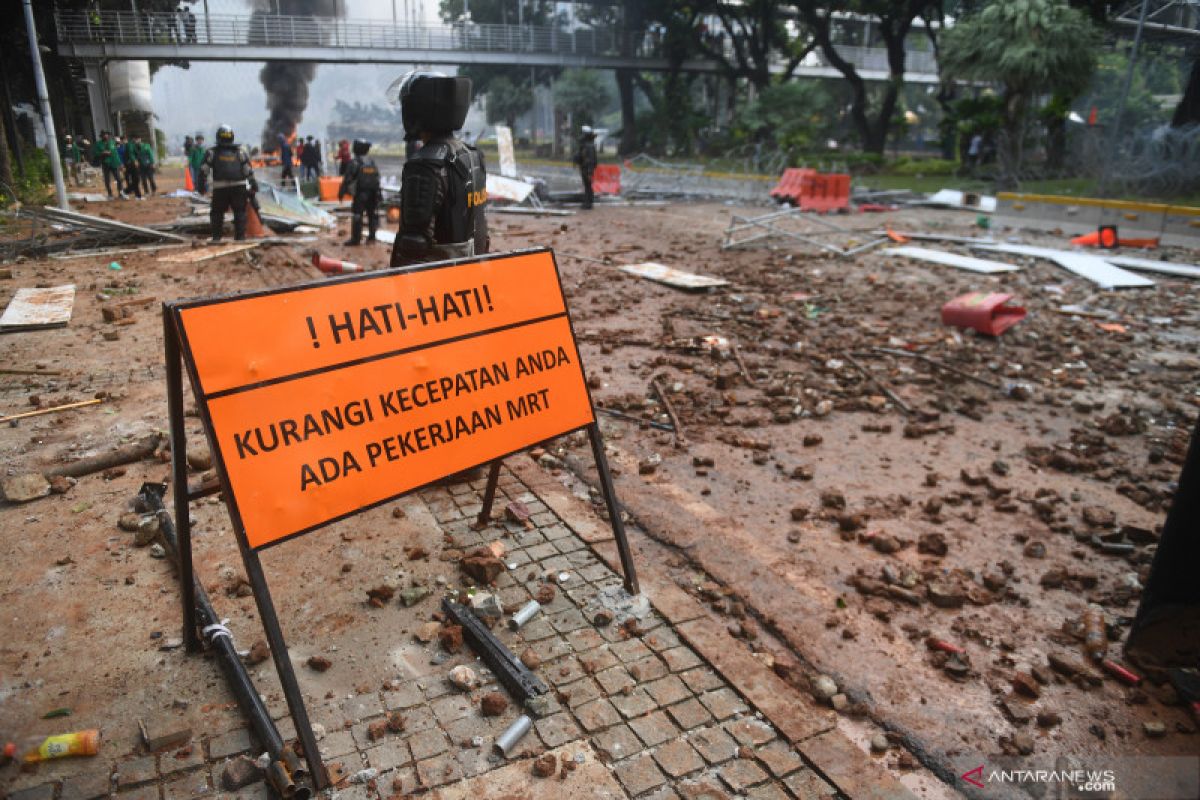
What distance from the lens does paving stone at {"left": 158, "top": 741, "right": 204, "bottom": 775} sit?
271cm

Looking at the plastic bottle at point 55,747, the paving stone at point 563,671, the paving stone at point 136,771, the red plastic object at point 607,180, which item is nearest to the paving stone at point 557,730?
the paving stone at point 563,671

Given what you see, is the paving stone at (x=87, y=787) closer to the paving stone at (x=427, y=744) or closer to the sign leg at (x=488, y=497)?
the paving stone at (x=427, y=744)

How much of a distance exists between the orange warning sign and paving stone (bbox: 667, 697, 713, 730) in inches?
50.9

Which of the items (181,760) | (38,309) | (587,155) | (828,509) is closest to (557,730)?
(181,760)

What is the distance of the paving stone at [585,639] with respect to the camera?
3434mm

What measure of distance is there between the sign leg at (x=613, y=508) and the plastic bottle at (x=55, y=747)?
2.22 metres

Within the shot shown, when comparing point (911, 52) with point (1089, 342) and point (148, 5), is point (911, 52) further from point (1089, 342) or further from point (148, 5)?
point (1089, 342)

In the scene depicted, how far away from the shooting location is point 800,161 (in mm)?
30938

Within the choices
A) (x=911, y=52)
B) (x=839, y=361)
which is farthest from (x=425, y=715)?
(x=911, y=52)

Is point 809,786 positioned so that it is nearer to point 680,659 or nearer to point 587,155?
point 680,659

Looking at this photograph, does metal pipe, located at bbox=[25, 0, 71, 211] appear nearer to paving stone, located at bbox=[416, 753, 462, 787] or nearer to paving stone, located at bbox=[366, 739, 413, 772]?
paving stone, located at bbox=[366, 739, 413, 772]

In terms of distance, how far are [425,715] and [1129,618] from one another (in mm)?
3493

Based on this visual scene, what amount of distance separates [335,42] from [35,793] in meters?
39.6

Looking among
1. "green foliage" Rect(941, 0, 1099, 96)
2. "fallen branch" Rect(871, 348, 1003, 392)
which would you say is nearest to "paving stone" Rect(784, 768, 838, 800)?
"fallen branch" Rect(871, 348, 1003, 392)
